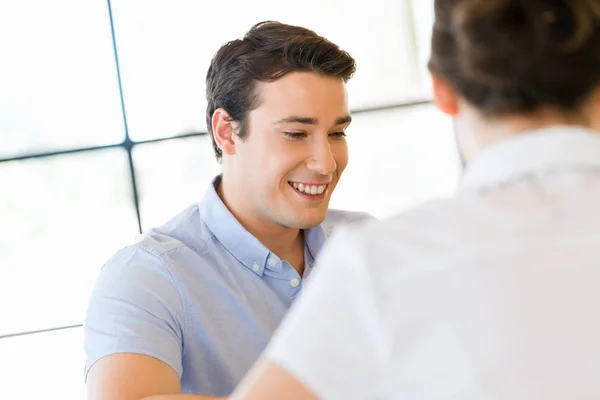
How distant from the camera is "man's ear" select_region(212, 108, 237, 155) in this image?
2203 mm

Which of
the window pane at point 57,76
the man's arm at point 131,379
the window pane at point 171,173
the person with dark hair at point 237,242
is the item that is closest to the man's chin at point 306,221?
the person with dark hair at point 237,242

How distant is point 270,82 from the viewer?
2.12 meters

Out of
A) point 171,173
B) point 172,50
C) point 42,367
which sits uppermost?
point 172,50

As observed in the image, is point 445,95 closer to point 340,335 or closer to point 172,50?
point 340,335

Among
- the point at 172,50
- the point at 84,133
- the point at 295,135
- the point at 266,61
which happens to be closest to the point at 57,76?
the point at 84,133

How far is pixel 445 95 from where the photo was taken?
947mm

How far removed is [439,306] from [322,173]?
1.32 meters

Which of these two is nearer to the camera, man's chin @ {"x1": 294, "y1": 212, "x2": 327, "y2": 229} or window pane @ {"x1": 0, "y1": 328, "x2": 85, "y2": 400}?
man's chin @ {"x1": 294, "y1": 212, "x2": 327, "y2": 229}

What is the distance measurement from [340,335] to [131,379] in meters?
0.96

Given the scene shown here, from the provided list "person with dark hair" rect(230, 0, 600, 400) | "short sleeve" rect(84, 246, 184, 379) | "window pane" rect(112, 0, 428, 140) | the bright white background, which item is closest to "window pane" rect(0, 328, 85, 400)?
the bright white background

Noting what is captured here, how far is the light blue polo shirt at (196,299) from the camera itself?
1.74 metres

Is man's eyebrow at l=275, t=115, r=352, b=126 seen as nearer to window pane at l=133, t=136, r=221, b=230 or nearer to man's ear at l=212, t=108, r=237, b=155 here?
man's ear at l=212, t=108, r=237, b=155

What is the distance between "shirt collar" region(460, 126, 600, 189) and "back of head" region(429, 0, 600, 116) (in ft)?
0.11

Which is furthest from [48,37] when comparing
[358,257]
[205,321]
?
[358,257]
